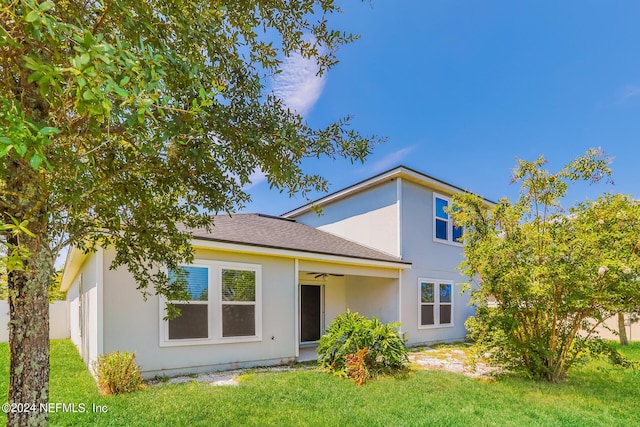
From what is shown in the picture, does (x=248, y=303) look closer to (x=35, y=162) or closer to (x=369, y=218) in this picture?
(x=369, y=218)

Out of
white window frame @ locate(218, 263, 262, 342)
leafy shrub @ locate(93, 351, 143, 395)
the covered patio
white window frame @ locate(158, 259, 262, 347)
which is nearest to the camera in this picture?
leafy shrub @ locate(93, 351, 143, 395)

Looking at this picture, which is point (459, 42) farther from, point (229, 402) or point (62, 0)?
point (229, 402)

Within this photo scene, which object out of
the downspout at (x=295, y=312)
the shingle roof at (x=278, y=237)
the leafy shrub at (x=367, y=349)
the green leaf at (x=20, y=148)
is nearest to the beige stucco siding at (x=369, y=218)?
the shingle roof at (x=278, y=237)

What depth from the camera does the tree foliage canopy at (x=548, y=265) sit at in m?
6.10

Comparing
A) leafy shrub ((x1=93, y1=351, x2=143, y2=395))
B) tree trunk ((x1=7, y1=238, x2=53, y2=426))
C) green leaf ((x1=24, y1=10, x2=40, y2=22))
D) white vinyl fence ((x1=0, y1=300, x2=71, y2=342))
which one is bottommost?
white vinyl fence ((x1=0, y1=300, x2=71, y2=342))

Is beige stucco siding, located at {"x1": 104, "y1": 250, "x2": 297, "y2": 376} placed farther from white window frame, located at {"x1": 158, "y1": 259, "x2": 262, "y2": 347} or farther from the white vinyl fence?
the white vinyl fence

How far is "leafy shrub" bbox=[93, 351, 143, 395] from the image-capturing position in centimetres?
578

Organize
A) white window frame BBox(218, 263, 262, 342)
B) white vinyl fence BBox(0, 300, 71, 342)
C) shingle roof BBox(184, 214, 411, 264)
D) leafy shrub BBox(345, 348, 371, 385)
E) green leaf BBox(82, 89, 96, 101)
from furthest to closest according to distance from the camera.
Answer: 1. white vinyl fence BBox(0, 300, 71, 342)
2. shingle roof BBox(184, 214, 411, 264)
3. white window frame BBox(218, 263, 262, 342)
4. leafy shrub BBox(345, 348, 371, 385)
5. green leaf BBox(82, 89, 96, 101)

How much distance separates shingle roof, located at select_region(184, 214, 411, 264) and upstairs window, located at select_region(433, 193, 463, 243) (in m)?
2.29

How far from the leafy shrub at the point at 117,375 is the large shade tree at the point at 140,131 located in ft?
10.7

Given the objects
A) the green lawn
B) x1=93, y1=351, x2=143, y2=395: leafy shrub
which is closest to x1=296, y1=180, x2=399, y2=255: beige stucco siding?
the green lawn

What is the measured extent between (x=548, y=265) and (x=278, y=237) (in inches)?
263

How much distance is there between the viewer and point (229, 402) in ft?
17.8

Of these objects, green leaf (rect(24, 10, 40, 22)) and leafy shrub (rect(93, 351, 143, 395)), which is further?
leafy shrub (rect(93, 351, 143, 395))
